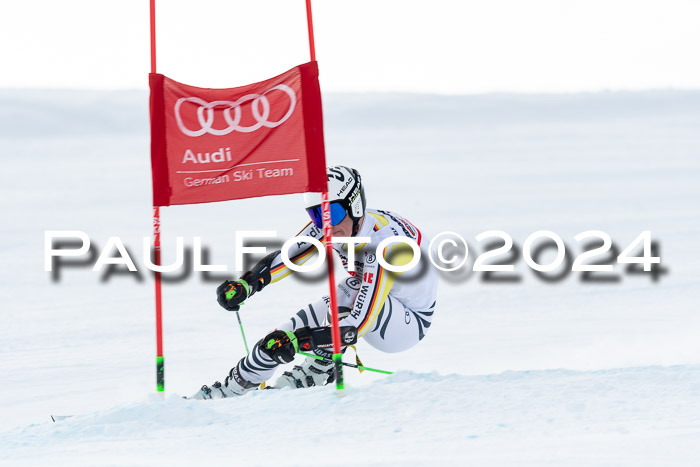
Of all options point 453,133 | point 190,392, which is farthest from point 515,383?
point 453,133

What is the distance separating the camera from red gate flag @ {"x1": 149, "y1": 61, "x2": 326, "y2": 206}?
14.5 ft

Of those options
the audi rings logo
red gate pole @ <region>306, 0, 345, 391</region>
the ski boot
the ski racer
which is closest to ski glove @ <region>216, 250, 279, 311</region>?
the ski racer

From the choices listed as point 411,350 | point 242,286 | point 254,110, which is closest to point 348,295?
point 242,286

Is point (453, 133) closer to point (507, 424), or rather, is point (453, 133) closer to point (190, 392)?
point (190, 392)

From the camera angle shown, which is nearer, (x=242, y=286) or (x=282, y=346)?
(x=282, y=346)

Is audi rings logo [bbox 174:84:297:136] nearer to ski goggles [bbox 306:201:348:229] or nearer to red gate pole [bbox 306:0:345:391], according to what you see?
red gate pole [bbox 306:0:345:391]

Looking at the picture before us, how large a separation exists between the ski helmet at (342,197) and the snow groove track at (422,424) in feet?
2.96

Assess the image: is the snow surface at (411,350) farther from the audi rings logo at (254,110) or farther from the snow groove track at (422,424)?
the audi rings logo at (254,110)

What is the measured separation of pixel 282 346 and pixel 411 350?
259 cm

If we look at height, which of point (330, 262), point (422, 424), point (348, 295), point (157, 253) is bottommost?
point (422, 424)

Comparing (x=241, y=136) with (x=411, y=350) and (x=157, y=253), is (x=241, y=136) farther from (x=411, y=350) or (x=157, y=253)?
(x=411, y=350)

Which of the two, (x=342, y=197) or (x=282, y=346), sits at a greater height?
(x=342, y=197)

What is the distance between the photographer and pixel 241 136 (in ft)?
14.6

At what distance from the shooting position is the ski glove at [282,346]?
4.55m
